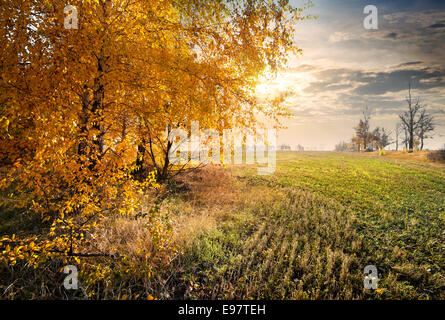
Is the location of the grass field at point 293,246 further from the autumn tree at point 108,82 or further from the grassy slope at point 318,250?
the autumn tree at point 108,82

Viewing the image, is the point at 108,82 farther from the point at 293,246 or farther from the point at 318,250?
the point at 318,250

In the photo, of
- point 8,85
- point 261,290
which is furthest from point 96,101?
point 261,290

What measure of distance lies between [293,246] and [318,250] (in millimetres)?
686

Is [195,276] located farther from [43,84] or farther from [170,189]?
[170,189]

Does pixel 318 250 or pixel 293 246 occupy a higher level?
Answer: pixel 293 246

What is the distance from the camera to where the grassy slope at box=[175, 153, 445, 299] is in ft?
12.9

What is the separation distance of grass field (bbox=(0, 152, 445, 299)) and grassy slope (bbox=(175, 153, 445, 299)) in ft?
0.07

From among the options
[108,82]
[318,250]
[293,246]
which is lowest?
[318,250]

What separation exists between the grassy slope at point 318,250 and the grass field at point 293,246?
22mm

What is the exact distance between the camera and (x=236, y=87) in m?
6.20

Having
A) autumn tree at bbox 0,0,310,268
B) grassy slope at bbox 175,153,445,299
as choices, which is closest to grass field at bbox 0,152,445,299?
grassy slope at bbox 175,153,445,299

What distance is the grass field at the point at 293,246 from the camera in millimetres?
3887

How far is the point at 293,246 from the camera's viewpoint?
A: 17.3 ft

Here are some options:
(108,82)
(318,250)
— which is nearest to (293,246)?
(318,250)
